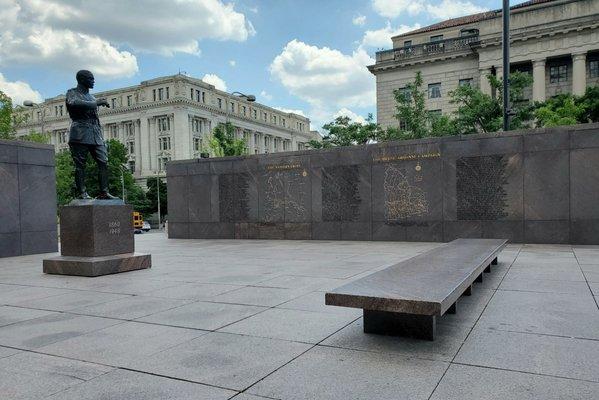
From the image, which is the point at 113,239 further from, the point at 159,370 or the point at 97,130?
the point at 159,370

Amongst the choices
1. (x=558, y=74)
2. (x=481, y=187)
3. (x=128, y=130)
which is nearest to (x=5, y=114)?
(x=481, y=187)

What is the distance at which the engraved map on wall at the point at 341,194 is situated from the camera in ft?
51.7

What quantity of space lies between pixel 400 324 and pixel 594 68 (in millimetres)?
51630

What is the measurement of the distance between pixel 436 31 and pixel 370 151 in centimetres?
4889

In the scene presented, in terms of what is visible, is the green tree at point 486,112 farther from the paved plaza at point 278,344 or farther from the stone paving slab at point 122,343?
the stone paving slab at point 122,343

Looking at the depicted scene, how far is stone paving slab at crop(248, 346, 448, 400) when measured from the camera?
3.23m

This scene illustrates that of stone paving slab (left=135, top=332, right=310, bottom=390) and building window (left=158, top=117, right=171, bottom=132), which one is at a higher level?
building window (left=158, top=117, right=171, bottom=132)

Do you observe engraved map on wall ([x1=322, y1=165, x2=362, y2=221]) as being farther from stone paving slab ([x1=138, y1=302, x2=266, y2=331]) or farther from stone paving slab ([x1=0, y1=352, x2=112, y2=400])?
stone paving slab ([x1=0, y1=352, x2=112, y2=400])

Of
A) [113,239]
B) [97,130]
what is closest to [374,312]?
[113,239]

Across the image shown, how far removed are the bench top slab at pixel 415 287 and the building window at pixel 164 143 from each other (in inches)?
3362

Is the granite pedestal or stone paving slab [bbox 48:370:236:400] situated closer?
stone paving slab [bbox 48:370:236:400]

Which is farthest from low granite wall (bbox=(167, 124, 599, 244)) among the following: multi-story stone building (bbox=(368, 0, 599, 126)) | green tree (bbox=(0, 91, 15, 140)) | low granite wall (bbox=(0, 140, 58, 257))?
green tree (bbox=(0, 91, 15, 140))

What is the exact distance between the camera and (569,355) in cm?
391

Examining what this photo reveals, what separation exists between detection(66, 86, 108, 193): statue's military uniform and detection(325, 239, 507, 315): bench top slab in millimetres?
7256
